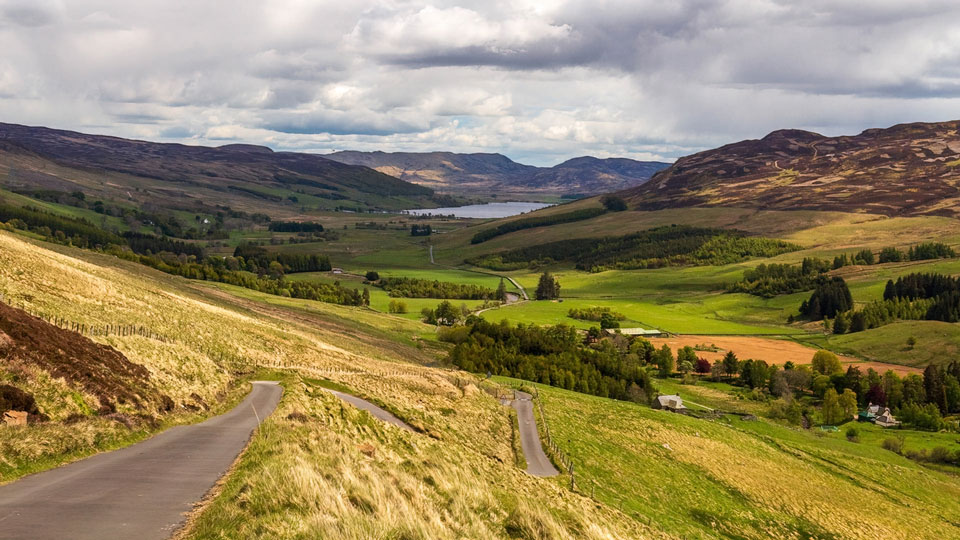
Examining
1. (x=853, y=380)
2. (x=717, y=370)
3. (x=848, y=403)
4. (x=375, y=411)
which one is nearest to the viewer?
(x=375, y=411)

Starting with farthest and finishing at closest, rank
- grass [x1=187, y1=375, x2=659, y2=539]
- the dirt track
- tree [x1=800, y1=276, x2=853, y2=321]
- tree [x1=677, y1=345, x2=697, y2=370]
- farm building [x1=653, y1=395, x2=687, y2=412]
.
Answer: tree [x1=800, y1=276, x2=853, y2=321] → the dirt track → tree [x1=677, y1=345, x2=697, y2=370] → farm building [x1=653, y1=395, x2=687, y2=412] → grass [x1=187, y1=375, x2=659, y2=539]

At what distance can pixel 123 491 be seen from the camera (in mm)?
17719

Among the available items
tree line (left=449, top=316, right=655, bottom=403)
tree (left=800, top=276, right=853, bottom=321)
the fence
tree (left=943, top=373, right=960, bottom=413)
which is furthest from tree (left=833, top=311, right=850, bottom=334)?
the fence

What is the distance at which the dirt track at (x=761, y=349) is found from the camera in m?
138

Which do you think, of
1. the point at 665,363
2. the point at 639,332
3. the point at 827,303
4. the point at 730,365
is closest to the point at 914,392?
the point at 730,365

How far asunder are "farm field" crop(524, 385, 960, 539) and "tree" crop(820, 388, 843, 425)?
20557 mm

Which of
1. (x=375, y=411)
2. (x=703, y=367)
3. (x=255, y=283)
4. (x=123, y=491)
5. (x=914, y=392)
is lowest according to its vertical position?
(x=703, y=367)

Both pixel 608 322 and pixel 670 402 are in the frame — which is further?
pixel 608 322

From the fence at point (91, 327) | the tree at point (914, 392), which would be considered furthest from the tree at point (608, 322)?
the fence at point (91, 327)

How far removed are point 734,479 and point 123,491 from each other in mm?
51340

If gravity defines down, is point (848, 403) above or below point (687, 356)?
below

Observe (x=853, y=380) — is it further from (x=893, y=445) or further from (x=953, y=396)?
(x=893, y=445)

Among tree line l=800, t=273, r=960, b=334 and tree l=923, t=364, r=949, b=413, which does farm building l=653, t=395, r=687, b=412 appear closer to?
tree l=923, t=364, r=949, b=413

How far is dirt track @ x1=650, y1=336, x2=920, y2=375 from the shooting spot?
453 feet
